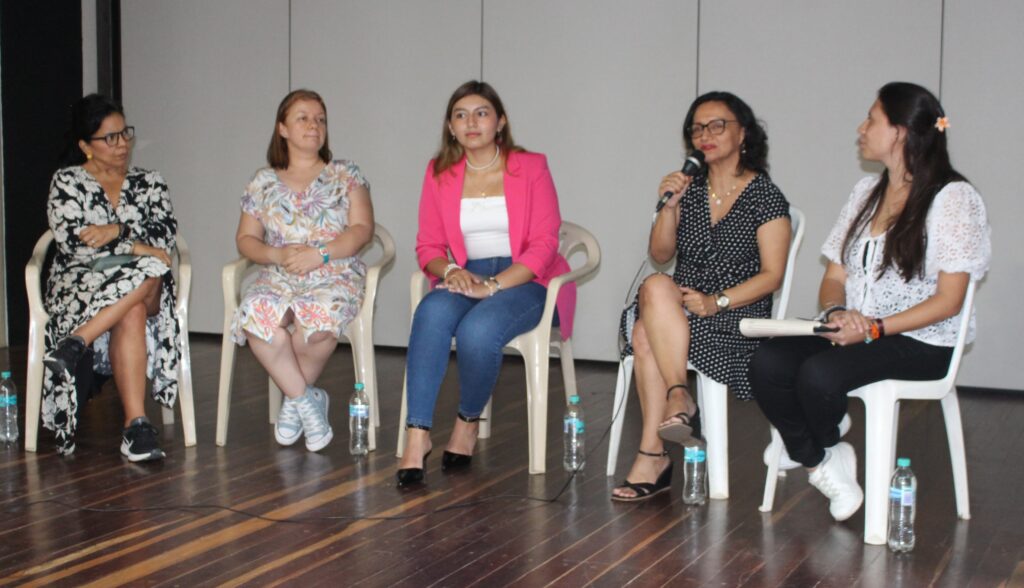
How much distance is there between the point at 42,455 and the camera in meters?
4.00

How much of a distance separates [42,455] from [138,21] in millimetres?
3753

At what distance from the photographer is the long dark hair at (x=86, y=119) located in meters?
4.18

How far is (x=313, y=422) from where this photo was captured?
4094 millimetres

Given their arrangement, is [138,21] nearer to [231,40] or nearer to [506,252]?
[231,40]

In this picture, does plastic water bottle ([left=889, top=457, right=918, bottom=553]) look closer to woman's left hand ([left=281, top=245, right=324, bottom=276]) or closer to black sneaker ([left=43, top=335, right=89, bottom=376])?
woman's left hand ([left=281, top=245, right=324, bottom=276])

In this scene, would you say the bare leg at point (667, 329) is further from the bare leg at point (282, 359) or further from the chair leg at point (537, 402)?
the bare leg at point (282, 359)

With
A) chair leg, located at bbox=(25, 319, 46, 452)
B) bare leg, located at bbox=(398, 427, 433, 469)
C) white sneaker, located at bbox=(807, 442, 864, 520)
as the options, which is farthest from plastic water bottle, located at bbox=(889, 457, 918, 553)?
chair leg, located at bbox=(25, 319, 46, 452)

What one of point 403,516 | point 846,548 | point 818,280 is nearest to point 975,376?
point 818,280

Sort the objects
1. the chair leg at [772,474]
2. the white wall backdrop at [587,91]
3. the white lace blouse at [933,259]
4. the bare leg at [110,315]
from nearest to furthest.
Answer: the white lace blouse at [933,259] < the chair leg at [772,474] < the bare leg at [110,315] < the white wall backdrop at [587,91]

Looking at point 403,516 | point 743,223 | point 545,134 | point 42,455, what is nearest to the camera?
point 403,516

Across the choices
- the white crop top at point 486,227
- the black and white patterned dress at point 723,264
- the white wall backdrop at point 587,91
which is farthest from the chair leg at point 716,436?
the white wall backdrop at point 587,91

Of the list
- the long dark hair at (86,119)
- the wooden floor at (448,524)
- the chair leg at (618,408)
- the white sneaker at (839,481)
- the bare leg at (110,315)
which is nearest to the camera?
the wooden floor at (448,524)

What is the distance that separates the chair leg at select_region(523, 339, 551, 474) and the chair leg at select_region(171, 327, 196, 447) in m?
1.25

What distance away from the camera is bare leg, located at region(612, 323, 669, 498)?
3479 mm
